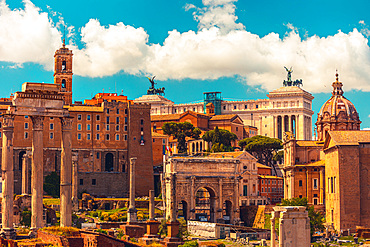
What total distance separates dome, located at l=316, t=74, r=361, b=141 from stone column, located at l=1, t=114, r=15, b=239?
63576 mm

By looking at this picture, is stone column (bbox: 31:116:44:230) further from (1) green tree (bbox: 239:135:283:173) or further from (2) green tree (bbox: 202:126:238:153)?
(2) green tree (bbox: 202:126:238:153)

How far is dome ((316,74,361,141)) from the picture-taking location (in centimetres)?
10781

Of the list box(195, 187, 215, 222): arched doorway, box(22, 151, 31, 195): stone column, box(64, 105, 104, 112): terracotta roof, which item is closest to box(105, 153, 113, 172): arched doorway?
box(64, 105, 104, 112): terracotta roof

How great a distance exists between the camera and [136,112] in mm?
114000

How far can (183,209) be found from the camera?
9906 cm

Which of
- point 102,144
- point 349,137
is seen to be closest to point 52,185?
point 102,144

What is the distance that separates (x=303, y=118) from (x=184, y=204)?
70709 millimetres

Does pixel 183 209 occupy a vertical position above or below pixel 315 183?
below

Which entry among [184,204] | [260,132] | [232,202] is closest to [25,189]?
[184,204]

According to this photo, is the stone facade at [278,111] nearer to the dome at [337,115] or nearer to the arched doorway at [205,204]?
the dome at [337,115]

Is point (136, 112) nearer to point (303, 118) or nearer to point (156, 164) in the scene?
point (156, 164)

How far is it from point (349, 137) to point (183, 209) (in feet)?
78.0

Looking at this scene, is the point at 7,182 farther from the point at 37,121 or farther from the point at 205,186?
the point at 205,186

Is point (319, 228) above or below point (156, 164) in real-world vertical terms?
below
